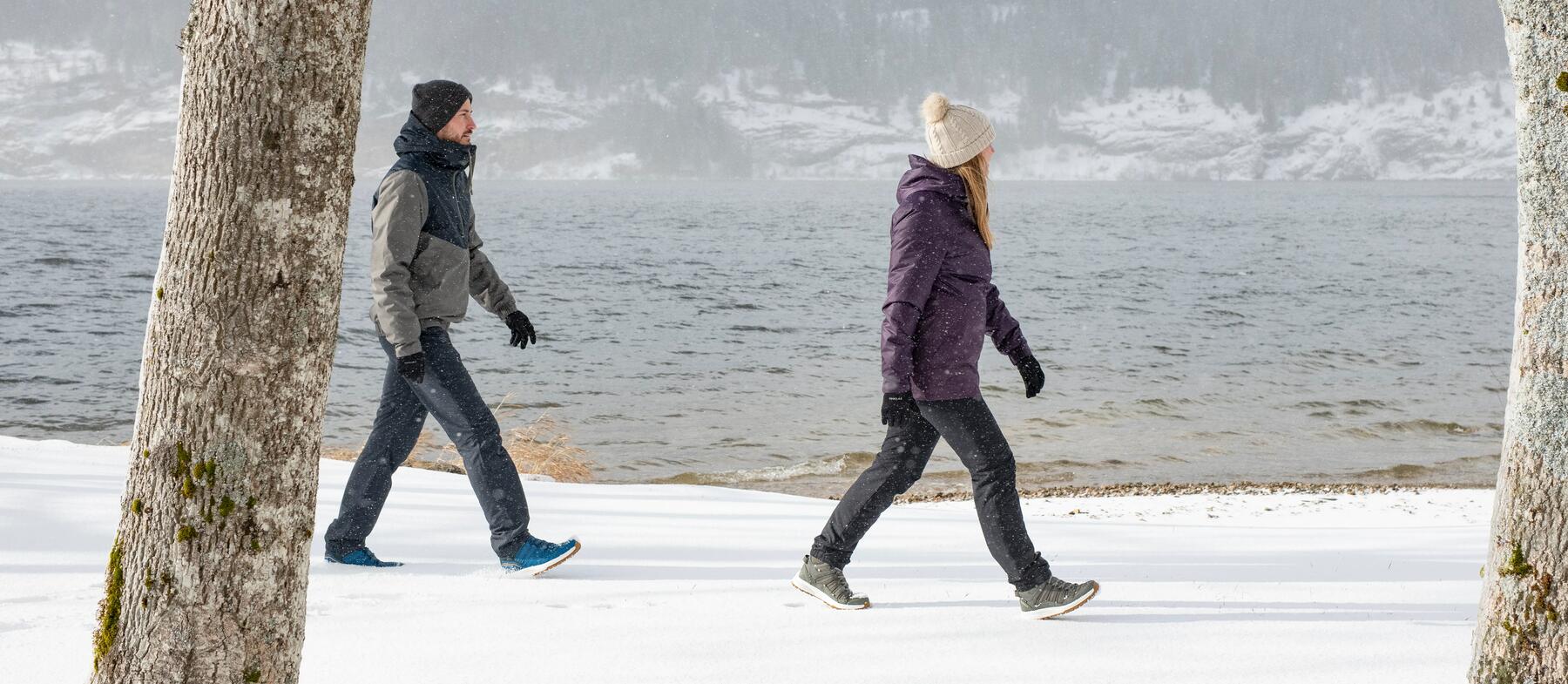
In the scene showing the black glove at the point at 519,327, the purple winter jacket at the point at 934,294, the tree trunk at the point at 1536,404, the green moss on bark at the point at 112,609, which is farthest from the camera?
the black glove at the point at 519,327

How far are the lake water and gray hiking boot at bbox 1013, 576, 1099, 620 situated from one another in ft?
30.3

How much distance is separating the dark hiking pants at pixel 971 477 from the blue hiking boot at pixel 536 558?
1102 mm

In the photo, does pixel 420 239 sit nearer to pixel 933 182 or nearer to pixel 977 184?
pixel 933 182

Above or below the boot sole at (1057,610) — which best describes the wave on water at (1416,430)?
below

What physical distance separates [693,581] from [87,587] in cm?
230

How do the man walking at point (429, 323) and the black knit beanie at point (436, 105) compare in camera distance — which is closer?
the man walking at point (429, 323)

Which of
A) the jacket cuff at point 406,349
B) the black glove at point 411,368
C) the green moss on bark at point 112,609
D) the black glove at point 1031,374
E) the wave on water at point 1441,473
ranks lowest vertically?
the wave on water at point 1441,473

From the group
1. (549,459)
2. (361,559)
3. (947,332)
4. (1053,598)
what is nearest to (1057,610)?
(1053,598)

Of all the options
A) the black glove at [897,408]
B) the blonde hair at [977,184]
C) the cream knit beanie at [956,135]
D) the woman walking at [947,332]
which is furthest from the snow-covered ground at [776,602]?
the cream knit beanie at [956,135]

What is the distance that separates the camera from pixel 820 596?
13.6 feet

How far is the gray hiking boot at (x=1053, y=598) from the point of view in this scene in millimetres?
3963

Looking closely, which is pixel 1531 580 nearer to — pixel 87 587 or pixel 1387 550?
pixel 1387 550

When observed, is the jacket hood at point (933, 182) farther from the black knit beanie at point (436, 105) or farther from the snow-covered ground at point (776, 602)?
the black knit beanie at point (436, 105)

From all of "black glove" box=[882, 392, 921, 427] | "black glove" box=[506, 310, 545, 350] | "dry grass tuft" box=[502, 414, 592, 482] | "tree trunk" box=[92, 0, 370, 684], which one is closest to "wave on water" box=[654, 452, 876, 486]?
"dry grass tuft" box=[502, 414, 592, 482]
